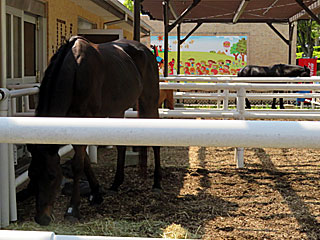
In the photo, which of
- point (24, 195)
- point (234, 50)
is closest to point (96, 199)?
point (24, 195)

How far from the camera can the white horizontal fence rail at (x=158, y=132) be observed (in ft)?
3.48

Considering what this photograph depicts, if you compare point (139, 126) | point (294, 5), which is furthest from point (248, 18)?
point (139, 126)

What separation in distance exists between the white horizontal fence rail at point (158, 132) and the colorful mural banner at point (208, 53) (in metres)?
21.9

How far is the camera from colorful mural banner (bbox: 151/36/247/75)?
22984mm

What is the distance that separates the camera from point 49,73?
13.2 feet

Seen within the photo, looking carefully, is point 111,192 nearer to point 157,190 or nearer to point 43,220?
point 157,190

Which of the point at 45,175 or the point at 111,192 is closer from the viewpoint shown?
the point at 45,175

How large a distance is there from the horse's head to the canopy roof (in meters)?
8.46

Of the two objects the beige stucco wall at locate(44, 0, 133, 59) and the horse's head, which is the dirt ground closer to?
the horse's head

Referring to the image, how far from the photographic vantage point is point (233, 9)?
14.3 m

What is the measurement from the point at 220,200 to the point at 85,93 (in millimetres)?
1670

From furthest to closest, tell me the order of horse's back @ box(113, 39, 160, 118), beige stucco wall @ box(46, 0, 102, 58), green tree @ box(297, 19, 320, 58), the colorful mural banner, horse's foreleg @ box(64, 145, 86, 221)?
green tree @ box(297, 19, 320, 58)
the colorful mural banner
beige stucco wall @ box(46, 0, 102, 58)
horse's back @ box(113, 39, 160, 118)
horse's foreleg @ box(64, 145, 86, 221)

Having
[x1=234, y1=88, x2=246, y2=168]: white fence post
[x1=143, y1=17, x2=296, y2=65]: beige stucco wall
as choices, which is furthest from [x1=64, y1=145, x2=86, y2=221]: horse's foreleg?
[x1=143, y1=17, x2=296, y2=65]: beige stucco wall

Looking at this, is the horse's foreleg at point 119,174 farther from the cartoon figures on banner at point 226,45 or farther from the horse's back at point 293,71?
the cartoon figures on banner at point 226,45
